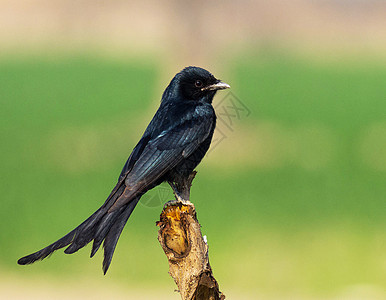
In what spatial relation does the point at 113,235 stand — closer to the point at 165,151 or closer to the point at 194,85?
the point at 165,151

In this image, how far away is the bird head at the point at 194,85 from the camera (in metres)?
3.99

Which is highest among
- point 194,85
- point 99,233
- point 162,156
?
point 194,85

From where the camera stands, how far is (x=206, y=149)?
3854 mm

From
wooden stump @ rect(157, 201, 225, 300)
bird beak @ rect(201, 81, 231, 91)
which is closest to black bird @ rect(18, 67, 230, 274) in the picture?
bird beak @ rect(201, 81, 231, 91)

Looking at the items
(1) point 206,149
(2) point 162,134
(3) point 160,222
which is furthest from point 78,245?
(1) point 206,149

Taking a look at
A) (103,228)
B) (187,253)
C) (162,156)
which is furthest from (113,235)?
(162,156)

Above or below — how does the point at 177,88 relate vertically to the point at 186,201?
above

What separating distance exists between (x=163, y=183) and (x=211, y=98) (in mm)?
845

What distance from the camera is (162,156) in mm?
3482

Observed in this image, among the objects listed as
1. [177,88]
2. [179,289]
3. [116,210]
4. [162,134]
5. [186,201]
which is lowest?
[179,289]

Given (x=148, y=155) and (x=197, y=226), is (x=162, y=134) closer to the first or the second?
(x=148, y=155)

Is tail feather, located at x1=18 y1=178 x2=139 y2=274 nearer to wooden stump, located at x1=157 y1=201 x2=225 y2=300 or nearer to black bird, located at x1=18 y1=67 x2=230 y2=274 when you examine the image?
black bird, located at x1=18 y1=67 x2=230 y2=274

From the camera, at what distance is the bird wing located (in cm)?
333

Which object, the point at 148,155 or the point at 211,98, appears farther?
the point at 211,98
